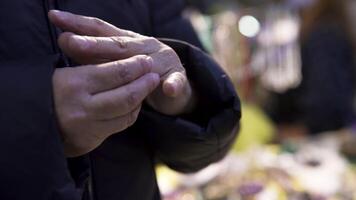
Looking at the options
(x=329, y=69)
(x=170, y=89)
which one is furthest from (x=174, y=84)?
(x=329, y=69)

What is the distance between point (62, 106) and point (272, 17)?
286 centimetres

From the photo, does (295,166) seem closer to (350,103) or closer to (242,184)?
(242,184)

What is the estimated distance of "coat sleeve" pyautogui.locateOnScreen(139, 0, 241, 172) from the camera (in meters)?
0.76

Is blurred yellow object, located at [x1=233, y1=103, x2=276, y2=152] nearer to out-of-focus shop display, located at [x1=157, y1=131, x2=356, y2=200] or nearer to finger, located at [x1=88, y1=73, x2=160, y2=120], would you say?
out-of-focus shop display, located at [x1=157, y1=131, x2=356, y2=200]

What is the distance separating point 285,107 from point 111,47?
237cm

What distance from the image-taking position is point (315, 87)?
8.70 feet

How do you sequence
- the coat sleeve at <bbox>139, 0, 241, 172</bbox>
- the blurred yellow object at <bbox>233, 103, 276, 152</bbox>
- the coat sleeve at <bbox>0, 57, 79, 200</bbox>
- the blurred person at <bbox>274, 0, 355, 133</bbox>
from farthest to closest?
the blurred person at <bbox>274, 0, 355, 133</bbox>, the blurred yellow object at <bbox>233, 103, 276, 152</bbox>, the coat sleeve at <bbox>139, 0, 241, 172</bbox>, the coat sleeve at <bbox>0, 57, 79, 200</bbox>

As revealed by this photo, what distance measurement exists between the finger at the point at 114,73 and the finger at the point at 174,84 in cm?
→ 5

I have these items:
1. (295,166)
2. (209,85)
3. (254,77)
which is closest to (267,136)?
(254,77)

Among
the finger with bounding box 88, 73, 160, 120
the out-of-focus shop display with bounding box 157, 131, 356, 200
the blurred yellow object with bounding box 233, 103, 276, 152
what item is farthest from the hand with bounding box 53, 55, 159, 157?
the blurred yellow object with bounding box 233, 103, 276, 152

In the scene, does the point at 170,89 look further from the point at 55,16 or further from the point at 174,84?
the point at 55,16

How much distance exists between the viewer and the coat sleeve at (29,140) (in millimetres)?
Answer: 567

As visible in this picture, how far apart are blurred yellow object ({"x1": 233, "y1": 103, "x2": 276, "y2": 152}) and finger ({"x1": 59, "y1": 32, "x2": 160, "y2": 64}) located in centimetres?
131

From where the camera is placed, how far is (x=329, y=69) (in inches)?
102
